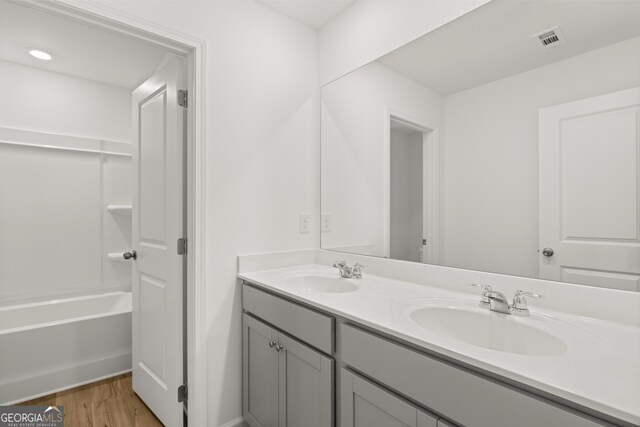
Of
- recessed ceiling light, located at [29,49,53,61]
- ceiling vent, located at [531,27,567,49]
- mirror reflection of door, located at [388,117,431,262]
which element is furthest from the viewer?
recessed ceiling light, located at [29,49,53,61]

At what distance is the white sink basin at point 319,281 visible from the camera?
165 cm

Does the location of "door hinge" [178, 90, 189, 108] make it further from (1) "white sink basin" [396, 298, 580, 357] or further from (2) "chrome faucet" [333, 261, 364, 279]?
(1) "white sink basin" [396, 298, 580, 357]

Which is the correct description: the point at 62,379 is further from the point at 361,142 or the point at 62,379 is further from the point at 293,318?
the point at 361,142

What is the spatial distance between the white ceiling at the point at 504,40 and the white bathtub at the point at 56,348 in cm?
261

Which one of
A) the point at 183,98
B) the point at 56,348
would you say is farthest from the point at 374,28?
the point at 56,348

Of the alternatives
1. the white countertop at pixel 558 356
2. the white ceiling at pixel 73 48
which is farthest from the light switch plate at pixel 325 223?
the white ceiling at pixel 73 48

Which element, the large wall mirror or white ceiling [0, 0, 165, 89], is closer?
the large wall mirror

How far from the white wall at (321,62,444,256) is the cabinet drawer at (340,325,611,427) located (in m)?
0.79

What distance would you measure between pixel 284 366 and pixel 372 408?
0.50 meters

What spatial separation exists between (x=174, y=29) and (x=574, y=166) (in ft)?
5.82

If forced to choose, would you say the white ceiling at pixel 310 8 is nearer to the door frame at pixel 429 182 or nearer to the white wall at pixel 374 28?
the white wall at pixel 374 28

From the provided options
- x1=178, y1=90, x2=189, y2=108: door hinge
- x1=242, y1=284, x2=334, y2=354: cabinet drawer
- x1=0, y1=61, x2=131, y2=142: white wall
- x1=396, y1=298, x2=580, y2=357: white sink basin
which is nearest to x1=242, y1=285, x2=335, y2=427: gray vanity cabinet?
x1=242, y1=284, x2=334, y2=354: cabinet drawer

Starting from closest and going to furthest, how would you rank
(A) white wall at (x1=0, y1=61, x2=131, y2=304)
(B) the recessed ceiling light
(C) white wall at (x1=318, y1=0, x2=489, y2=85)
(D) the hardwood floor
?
(C) white wall at (x1=318, y1=0, x2=489, y2=85)
(D) the hardwood floor
(B) the recessed ceiling light
(A) white wall at (x1=0, y1=61, x2=131, y2=304)

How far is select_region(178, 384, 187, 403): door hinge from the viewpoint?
164 centimetres
